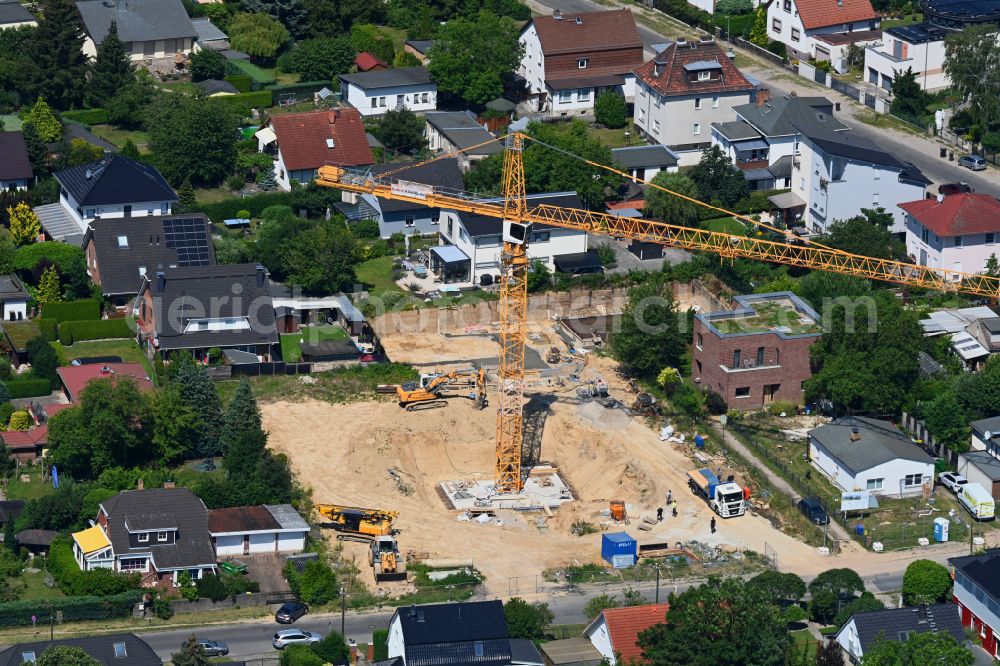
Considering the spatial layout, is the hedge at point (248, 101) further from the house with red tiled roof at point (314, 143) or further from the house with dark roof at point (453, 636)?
the house with dark roof at point (453, 636)

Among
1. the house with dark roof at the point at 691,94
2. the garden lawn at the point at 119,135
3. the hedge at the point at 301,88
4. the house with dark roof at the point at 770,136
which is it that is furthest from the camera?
the hedge at the point at 301,88

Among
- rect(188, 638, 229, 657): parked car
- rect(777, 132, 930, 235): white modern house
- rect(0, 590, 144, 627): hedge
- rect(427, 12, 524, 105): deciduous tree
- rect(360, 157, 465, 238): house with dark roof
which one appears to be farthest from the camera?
rect(427, 12, 524, 105): deciduous tree

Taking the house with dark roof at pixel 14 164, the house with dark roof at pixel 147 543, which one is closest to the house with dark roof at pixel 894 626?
the house with dark roof at pixel 147 543

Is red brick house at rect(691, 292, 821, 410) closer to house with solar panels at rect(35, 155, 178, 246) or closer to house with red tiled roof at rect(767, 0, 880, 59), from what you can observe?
house with solar panels at rect(35, 155, 178, 246)

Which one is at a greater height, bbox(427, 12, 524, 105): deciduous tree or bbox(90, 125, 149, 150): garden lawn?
bbox(427, 12, 524, 105): deciduous tree

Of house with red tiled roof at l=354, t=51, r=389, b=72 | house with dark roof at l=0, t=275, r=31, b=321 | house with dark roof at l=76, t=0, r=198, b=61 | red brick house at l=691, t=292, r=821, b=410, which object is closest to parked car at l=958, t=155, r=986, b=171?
red brick house at l=691, t=292, r=821, b=410

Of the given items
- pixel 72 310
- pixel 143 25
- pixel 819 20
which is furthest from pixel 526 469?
pixel 143 25

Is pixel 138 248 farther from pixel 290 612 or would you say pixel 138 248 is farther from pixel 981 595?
pixel 981 595
